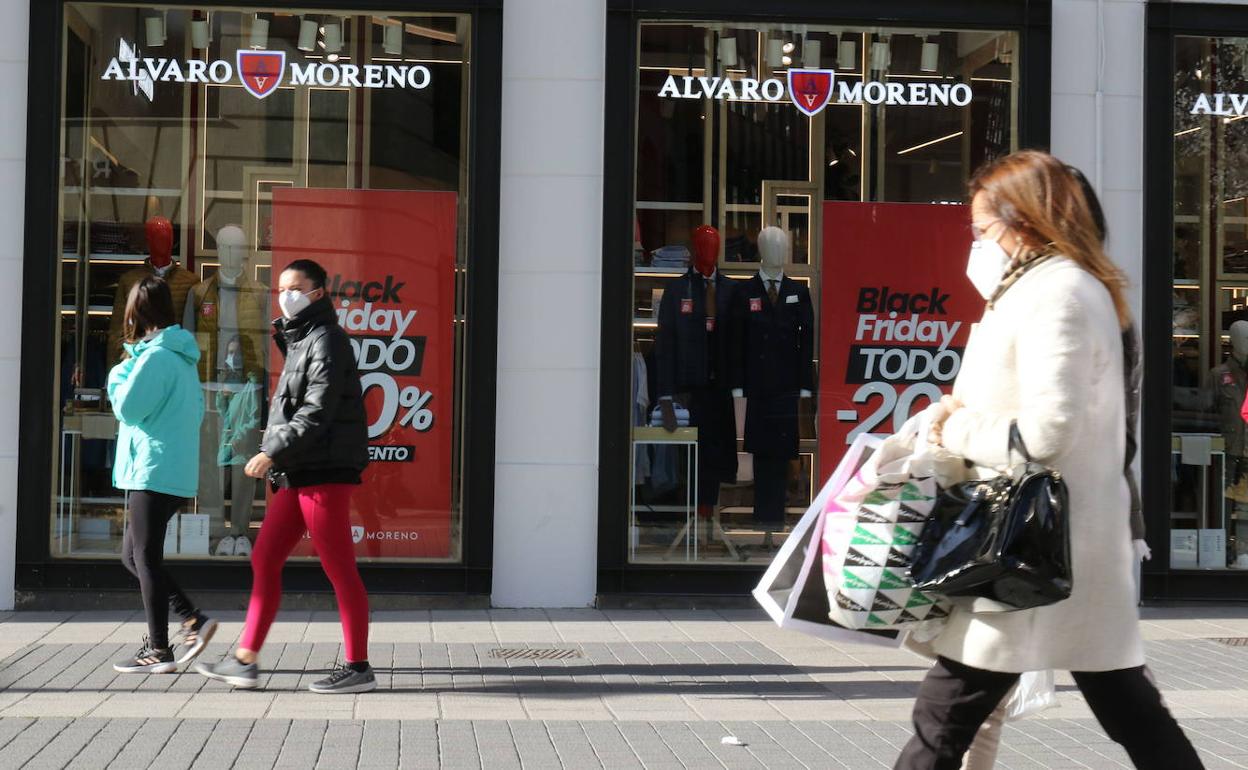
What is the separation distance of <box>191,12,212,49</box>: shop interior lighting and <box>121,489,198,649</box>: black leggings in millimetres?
A: 3708

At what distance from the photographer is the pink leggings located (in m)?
6.80

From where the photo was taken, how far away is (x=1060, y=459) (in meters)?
3.53

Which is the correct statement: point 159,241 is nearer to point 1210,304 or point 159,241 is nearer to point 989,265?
point 1210,304

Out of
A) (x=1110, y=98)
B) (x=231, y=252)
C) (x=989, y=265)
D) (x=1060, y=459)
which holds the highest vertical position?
(x=1110, y=98)

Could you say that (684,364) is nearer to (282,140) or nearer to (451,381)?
(451,381)

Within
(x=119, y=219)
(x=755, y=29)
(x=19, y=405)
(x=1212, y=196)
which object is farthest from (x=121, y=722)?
(x=1212, y=196)

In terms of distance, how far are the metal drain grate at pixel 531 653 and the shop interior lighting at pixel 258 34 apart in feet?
14.0

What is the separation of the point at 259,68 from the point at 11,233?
6.04ft

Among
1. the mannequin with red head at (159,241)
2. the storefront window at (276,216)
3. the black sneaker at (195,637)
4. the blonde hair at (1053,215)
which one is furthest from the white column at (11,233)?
the blonde hair at (1053,215)

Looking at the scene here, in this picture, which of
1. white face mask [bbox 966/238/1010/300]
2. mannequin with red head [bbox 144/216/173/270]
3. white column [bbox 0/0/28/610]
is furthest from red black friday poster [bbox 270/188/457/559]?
white face mask [bbox 966/238/1010/300]

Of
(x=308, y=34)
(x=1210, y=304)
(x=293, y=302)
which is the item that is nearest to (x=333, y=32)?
(x=308, y=34)

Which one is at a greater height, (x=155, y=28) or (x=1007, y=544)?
(x=155, y=28)

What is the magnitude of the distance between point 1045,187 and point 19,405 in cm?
742

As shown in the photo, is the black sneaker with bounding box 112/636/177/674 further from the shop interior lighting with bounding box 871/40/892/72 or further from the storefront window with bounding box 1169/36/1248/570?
the storefront window with bounding box 1169/36/1248/570
